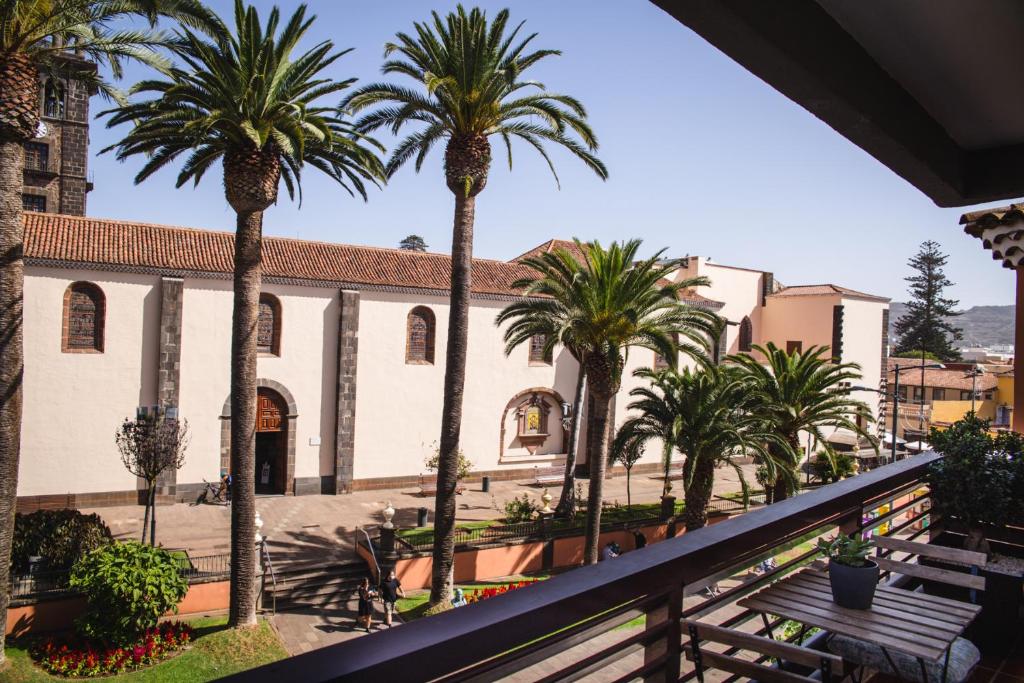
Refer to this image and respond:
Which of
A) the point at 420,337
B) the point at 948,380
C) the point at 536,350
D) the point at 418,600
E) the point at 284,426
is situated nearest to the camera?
the point at 418,600

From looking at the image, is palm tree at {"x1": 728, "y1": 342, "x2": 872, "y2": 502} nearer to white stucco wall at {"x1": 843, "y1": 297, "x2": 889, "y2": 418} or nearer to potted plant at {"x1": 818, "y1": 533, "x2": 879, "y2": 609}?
potted plant at {"x1": 818, "y1": 533, "x2": 879, "y2": 609}

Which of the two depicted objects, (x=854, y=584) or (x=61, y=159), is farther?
(x=61, y=159)

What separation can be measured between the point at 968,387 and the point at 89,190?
6008cm

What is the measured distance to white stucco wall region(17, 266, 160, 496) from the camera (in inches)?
843

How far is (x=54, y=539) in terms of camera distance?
15.7 metres

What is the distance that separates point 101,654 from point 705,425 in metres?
14.3

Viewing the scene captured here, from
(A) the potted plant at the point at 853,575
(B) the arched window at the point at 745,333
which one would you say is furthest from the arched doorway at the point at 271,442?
(B) the arched window at the point at 745,333

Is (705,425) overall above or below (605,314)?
below

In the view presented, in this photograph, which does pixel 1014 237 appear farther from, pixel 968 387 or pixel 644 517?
pixel 968 387

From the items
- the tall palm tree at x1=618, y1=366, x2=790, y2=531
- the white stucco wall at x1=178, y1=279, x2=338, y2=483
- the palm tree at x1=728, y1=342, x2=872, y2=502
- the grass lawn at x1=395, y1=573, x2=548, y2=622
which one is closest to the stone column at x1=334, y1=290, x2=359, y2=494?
the white stucco wall at x1=178, y1=279, x2=338, y2=483

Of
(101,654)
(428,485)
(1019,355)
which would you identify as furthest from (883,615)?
(428,485)

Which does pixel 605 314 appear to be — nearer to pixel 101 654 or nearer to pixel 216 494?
pixel 101 654

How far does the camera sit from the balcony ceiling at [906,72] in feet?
6.03

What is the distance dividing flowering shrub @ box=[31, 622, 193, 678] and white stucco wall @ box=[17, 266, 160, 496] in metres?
9.20
